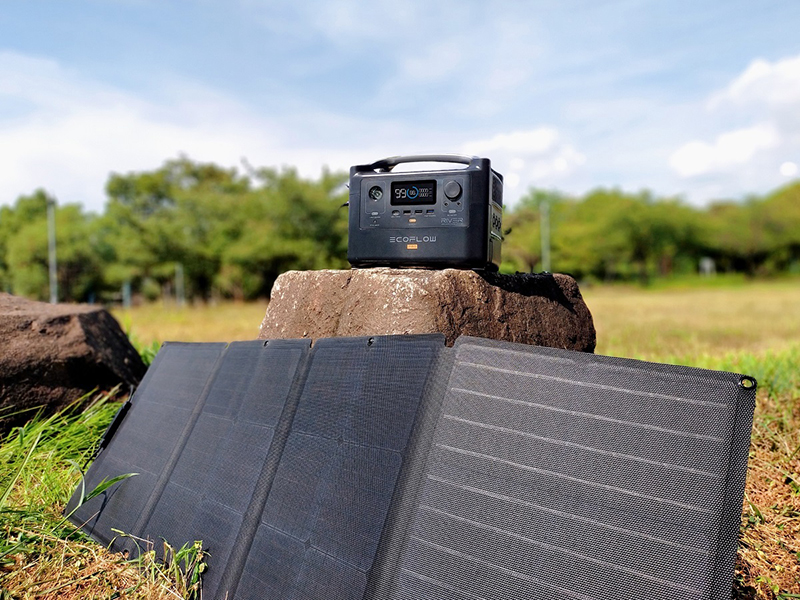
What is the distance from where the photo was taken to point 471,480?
229cm

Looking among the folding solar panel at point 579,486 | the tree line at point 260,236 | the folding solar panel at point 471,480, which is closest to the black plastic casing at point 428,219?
the folding solar panel at point 471,480

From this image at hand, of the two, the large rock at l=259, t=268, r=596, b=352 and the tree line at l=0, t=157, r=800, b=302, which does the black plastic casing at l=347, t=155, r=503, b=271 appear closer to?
the large rock at l=259, t=268, r=596, b=352

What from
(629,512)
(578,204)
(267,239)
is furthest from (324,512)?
(578,204)

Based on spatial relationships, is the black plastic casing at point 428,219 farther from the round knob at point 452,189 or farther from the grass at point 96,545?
the grass at point 96,545

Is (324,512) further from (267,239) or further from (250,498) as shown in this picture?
(267,239)

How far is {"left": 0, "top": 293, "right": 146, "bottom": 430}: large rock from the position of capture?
15.7ft

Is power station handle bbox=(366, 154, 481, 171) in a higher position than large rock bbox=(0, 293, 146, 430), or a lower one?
higher

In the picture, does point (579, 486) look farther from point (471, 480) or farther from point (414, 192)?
point (414, 192)

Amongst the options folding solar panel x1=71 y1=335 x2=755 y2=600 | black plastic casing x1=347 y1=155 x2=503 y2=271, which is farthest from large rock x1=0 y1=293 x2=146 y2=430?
black plastic casing x1=347 y1=155 x2=503 y2=271

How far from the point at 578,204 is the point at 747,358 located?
68.0 metres

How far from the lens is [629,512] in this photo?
2045 mm

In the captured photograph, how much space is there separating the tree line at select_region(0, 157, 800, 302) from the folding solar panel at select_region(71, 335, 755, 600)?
18820 millimetres

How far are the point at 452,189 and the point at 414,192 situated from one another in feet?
0.67

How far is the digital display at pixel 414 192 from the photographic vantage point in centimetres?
338
